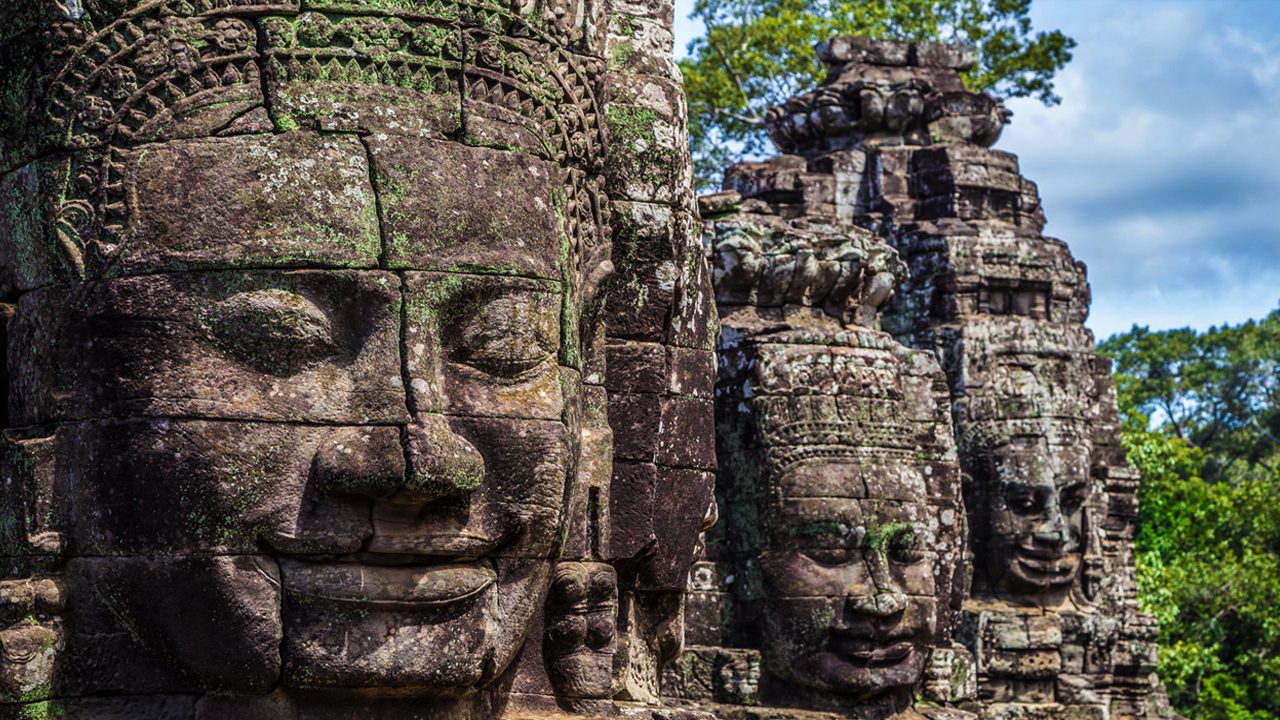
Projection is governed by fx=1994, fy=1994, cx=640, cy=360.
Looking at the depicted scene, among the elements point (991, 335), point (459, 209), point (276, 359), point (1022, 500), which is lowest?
point (1022, 500)

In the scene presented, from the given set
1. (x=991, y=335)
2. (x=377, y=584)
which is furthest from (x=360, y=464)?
(x=991, y=335)

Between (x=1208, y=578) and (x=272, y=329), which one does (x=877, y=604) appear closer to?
(x=272, y=329)

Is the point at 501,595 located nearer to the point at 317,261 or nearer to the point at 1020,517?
the point at 317,261

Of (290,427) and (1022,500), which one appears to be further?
(1022,500)

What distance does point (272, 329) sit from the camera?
457cm

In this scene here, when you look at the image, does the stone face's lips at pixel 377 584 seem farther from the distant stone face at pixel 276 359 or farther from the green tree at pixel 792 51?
the green tree at pixel 792 51

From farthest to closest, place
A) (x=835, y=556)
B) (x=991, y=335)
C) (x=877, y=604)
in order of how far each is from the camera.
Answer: (x=991, y=335) < (x=835, y=556) < (x=877, y=604)

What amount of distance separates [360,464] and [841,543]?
22.7 ft

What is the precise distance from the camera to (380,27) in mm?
4809

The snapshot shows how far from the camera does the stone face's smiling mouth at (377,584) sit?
453 centimetres

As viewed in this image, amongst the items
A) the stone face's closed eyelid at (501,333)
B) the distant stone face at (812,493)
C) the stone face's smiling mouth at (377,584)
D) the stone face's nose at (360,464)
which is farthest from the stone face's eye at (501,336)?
the distant stone face at (812,493)

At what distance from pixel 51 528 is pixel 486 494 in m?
1.01

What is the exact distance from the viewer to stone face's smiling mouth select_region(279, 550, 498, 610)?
14.9 feet

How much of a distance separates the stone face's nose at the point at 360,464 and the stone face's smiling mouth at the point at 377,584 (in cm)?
18
